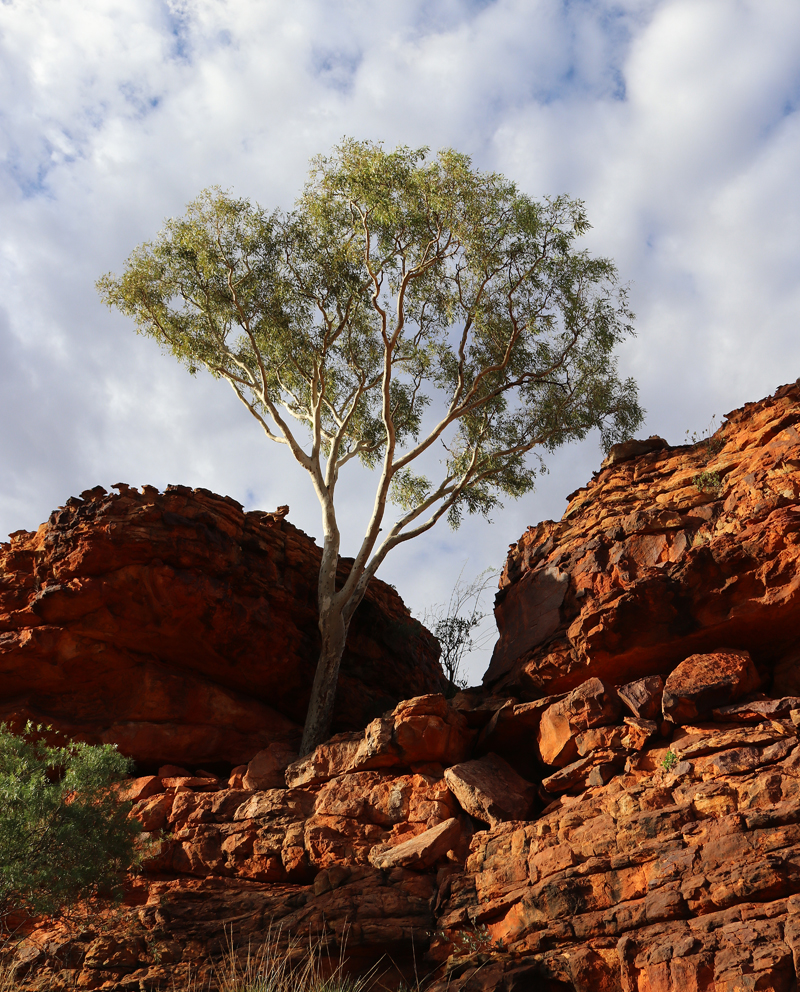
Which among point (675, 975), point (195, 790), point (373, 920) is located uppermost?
point (195, 790)

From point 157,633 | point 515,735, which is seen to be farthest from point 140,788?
point 515,735

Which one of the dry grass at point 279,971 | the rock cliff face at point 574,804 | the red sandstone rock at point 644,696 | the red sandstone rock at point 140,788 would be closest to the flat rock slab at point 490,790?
the rock cliff face at point 574,804

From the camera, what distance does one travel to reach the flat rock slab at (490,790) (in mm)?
10297

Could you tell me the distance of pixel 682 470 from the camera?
13852mm

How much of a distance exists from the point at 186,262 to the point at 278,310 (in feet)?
9.14

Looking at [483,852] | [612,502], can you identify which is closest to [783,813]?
[483,852]

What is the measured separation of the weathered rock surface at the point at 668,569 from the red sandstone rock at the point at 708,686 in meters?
0.52

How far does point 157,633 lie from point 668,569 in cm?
927

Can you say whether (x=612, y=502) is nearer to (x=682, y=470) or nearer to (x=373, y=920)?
(x=682, y=470)

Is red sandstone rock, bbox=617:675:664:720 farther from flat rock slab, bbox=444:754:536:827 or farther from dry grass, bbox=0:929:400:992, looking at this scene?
dry grass, bbox=0:929:400:992

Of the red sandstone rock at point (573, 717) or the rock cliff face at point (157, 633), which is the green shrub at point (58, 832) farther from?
the red sandstone rock at point (573, 717)

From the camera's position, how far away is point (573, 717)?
1078 centimetres

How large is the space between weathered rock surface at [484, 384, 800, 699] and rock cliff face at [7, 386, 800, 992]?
42 millimetres

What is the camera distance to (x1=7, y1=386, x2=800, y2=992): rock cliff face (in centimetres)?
781
